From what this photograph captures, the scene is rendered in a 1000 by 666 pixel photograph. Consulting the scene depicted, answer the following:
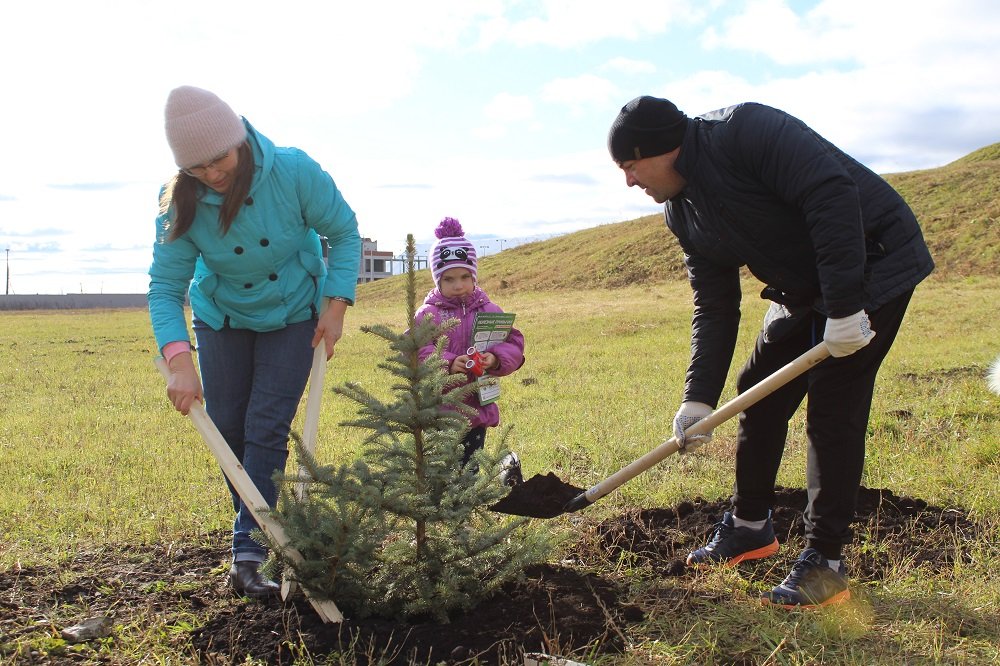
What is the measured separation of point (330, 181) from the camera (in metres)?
3.65

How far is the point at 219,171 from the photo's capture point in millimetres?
3305

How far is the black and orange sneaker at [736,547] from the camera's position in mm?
3799

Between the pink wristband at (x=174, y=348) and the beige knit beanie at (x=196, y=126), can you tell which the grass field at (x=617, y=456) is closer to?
the pink wristband at (x=174, y=348)

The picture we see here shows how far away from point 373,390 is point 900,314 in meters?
7.69

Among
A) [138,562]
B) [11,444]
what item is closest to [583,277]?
[11,444]

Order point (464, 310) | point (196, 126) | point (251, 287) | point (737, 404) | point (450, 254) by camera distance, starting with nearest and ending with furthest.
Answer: point (196, 126), point (737, 404), point (251, 287), point (450, 254), point (464, 310)

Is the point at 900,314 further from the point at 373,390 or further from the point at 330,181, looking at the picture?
the point at 373,390

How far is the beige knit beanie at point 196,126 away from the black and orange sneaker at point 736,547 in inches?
103

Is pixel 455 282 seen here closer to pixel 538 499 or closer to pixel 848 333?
pixel 538 499

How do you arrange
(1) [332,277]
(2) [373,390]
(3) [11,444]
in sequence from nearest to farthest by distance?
1. (1) [332,277]
2. (3) [11,444]
3. (2) [373,390]

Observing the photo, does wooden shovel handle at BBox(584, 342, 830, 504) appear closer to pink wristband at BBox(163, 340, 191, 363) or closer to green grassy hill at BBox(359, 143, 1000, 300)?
pink wristband at BBox(163, 340, 191, 363)

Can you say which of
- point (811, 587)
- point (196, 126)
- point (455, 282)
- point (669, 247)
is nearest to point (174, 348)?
point (196, 126)

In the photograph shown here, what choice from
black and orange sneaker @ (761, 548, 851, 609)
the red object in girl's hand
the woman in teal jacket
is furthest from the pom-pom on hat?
black and orange sneaker @ (761, 548, 851, 609)

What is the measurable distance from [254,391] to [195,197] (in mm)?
838
